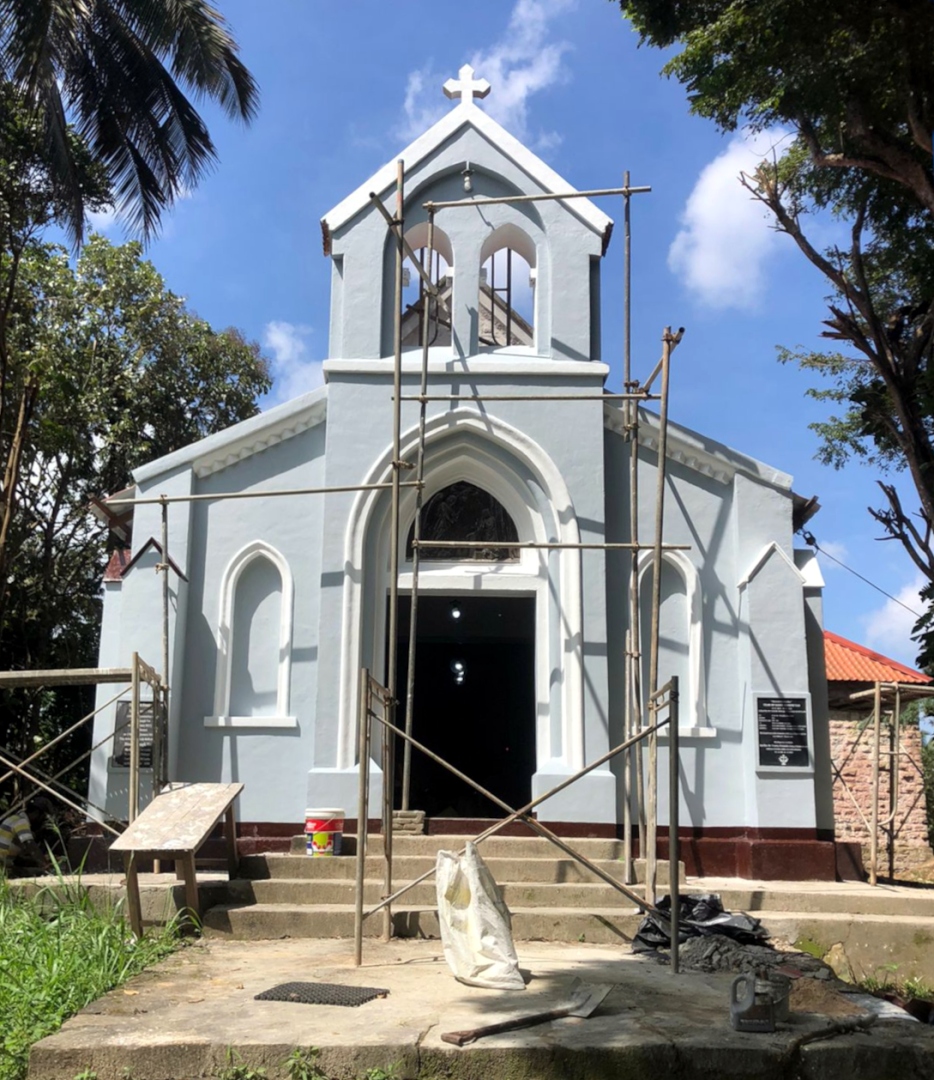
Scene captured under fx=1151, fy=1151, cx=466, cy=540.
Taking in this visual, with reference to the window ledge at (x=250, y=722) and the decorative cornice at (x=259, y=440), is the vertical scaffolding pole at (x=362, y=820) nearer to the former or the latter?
the window ledge at (x=250, y=722)

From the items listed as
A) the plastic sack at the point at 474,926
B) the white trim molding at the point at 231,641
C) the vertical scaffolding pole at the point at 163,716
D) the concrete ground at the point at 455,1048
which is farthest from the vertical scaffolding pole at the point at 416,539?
the concrete ground at the point at 455,1048

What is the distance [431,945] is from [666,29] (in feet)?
40.8

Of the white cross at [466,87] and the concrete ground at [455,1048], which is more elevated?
the white cross at [466,87]

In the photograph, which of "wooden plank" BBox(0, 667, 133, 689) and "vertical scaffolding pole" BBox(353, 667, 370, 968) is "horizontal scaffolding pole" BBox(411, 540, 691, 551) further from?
"wooden plank" BBox(0, 667, 133, 689)

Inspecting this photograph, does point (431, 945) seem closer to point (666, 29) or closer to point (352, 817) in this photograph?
point (352, 817)

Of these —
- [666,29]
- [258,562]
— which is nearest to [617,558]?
[258,562]

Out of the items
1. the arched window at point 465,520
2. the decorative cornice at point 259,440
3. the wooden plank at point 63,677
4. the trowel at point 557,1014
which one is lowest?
the trowel at point 557,1014

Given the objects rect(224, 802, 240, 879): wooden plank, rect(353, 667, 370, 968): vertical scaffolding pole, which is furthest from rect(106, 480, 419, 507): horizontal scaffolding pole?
rect(353, 667, 370, 968): vertical scaffolding pole

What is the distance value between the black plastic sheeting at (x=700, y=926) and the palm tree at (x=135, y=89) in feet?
41.5

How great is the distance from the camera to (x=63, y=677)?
33.9 ft

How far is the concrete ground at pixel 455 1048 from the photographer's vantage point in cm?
579

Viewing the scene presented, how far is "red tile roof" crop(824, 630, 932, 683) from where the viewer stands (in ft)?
74.9

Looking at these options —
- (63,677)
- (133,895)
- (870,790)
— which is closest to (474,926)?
(133,895)

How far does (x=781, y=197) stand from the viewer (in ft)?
62.1
